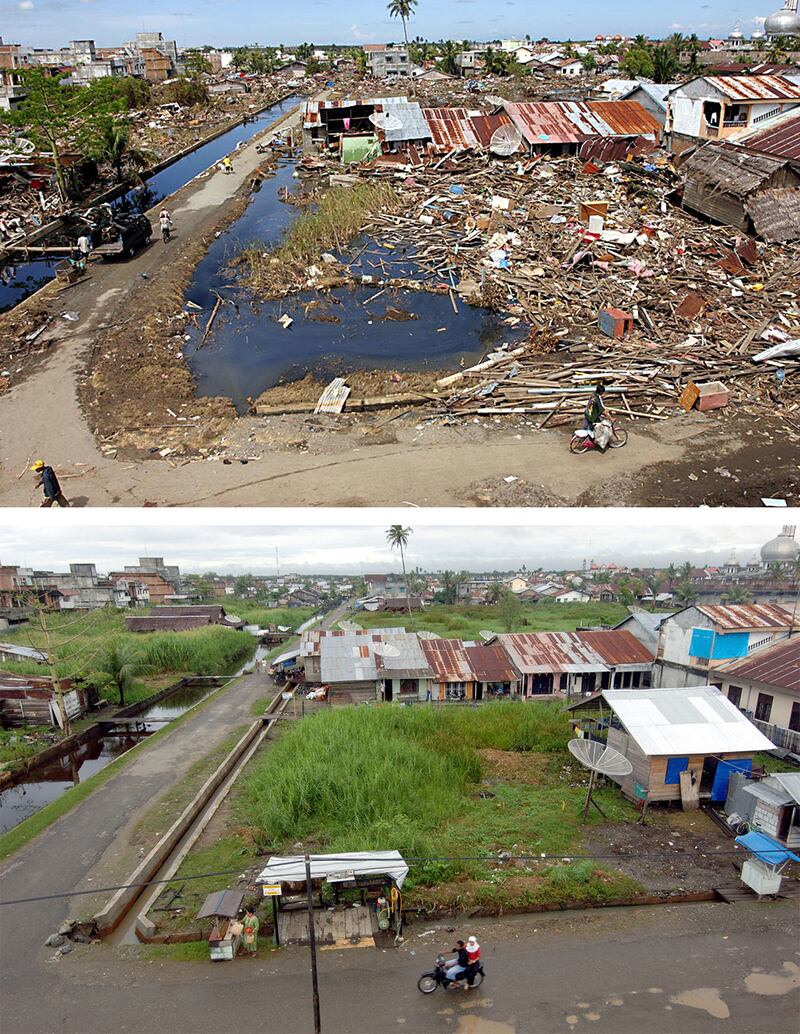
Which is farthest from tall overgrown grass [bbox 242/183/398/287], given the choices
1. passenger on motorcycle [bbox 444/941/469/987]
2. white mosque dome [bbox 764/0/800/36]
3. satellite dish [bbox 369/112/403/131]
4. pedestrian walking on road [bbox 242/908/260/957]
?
white mosque dome [bbox 764/0/800/36]

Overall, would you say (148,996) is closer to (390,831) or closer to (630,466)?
(390,831)

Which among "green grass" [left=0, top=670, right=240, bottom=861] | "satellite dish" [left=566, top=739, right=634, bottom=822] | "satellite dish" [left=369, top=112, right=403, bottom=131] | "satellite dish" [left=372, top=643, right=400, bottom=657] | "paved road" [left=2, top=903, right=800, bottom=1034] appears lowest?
"green grass" [left=0, top=670, right=240, bottom=861]

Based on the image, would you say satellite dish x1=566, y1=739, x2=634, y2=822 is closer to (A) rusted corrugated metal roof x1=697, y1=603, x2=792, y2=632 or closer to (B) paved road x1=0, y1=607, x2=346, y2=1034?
(A) rusted corrugated metal roof x1=697, y1=603, x2=792, y2=632

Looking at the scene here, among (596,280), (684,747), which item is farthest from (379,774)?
(596,280)

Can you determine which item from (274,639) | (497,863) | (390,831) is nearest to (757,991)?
(497,863)

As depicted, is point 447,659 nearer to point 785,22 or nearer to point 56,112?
point 56,112

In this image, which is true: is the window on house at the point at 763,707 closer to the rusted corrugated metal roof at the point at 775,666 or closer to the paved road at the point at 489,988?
the rusted corrugated metal roof at the point at 775,666
